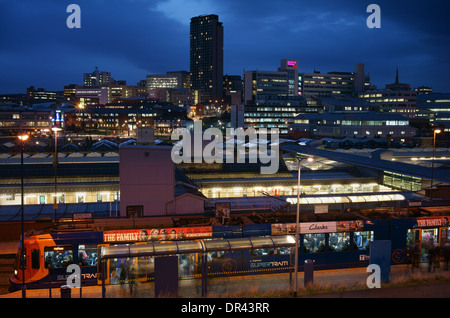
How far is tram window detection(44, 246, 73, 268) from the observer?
48.4ft

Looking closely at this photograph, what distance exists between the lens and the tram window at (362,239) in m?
17.4

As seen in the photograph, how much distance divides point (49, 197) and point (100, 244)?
13.0 meters

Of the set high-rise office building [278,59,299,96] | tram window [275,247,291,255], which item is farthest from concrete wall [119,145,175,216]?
high-rise office building [278,59,299,96]

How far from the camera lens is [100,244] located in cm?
1504

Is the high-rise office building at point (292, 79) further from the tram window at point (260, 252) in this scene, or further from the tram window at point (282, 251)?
the tram window at point (260, 252)

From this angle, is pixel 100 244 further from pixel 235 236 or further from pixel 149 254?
pixel 235 236

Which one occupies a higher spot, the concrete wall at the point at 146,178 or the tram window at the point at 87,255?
the concrete wall at the point at 146,178

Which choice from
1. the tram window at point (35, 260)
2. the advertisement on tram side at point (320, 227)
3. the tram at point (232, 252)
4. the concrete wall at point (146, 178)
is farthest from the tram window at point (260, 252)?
the tram window at point (35, 260)

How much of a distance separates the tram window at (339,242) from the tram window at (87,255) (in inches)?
378

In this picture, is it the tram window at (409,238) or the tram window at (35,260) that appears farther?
the tram window at (409,238)

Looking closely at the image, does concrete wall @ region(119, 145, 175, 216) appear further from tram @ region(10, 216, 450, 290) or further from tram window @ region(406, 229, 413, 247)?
tram window @ region(406, 229, 413, 247)

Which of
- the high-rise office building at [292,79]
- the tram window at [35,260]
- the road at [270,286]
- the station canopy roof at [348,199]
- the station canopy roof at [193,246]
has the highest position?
the high-rise office building at [292,79]

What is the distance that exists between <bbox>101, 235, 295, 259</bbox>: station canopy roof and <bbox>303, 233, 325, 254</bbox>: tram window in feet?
4.02
